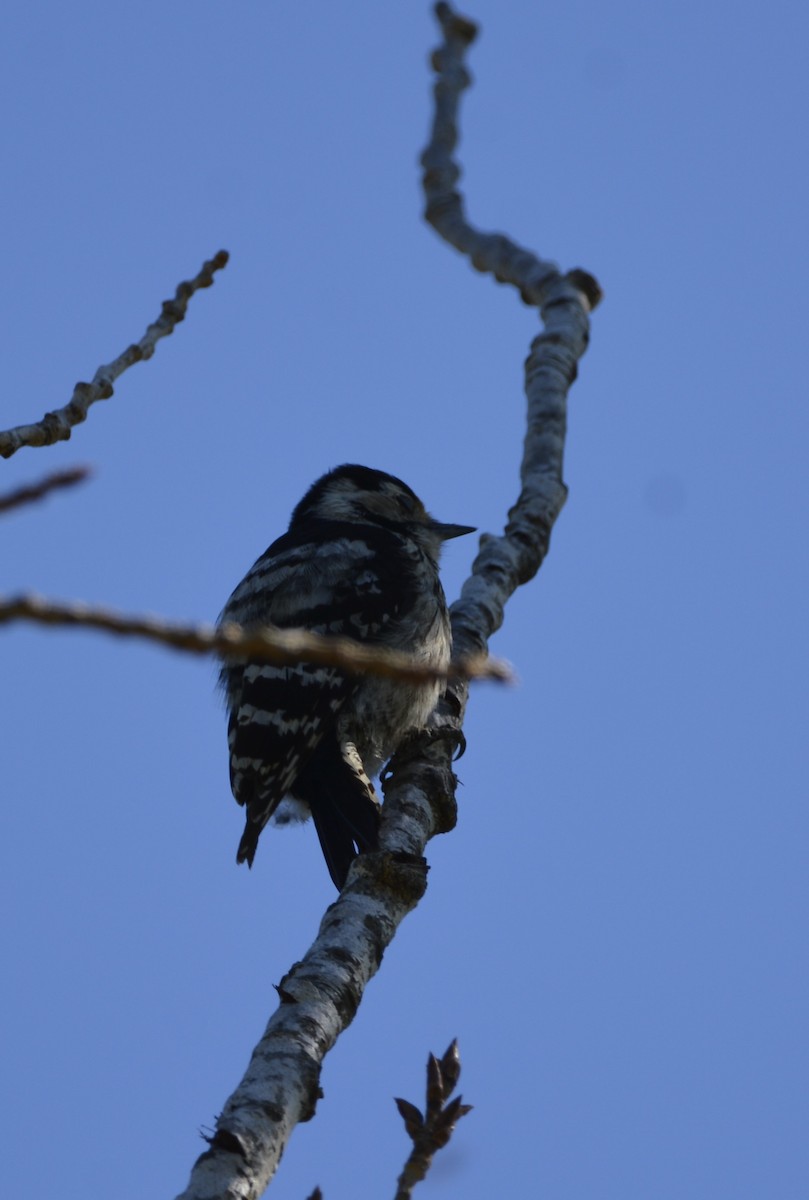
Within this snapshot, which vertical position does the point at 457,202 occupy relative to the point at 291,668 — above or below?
above

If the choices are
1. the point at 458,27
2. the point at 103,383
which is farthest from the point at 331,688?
the point at 458,27

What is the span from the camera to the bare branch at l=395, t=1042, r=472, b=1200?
2.25 meters

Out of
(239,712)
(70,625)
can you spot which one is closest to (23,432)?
(70,625)

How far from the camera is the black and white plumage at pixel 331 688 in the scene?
426 centimetres

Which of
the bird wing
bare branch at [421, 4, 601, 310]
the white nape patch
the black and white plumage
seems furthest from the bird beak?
the white nape patch

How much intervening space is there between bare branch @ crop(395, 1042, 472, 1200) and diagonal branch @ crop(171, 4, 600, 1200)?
0.17 meters

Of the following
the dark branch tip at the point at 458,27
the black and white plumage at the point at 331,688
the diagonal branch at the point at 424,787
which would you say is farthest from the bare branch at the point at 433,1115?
the dark branch tip at the point at 458,27

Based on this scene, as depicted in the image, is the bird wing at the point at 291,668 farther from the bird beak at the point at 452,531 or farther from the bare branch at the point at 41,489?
the bare branch at the point at 41,489

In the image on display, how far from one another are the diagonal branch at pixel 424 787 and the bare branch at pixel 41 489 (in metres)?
1.18

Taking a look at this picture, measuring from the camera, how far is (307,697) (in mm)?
4398

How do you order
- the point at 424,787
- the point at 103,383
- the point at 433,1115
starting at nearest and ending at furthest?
the point at 433,1115, the point at 103,383, the point at 424,787

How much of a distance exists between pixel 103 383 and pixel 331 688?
1.76 metres

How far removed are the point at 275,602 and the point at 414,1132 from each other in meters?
2.69

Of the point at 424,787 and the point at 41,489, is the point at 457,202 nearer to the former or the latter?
the point at 424,787
